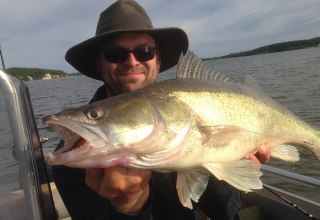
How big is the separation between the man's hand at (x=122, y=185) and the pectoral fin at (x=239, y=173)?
487 millimetres

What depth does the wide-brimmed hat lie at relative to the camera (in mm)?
3363

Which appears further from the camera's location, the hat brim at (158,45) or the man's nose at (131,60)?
the hat brim at (158,45)

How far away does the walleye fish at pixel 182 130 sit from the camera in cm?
199

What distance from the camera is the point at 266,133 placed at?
115 inches

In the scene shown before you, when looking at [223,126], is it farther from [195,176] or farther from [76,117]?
[76,117]

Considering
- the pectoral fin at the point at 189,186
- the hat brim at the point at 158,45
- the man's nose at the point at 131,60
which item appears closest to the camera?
the pectoral fin at the point at 189,186

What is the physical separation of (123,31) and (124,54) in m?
0.22

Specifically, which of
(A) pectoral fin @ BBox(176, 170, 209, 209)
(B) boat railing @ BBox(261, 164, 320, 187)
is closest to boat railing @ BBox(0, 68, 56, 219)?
(A) pectoral fin @ BBox(176, 170, 209, 209)

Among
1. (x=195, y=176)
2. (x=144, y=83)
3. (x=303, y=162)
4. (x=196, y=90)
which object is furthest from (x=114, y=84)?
(x=303, y=162)

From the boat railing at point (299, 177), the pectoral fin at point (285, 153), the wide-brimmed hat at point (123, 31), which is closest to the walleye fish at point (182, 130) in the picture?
the pectoral fin at point (285, 153)

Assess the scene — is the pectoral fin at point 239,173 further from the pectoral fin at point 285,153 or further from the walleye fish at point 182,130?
the pectoral fin at point 285,153

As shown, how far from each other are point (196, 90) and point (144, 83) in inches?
41.5

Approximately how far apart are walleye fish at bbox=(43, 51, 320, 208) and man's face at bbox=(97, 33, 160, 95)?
2.53 ft

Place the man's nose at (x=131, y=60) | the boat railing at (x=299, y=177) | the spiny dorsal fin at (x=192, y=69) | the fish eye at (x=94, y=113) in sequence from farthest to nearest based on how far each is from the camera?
the boat railing at (x=299, y=177) < the man's nose at (x=131, y=60) < the spiny dorsal fin at (x=192, y=69) < the fish eye at (x=94, y=113)
